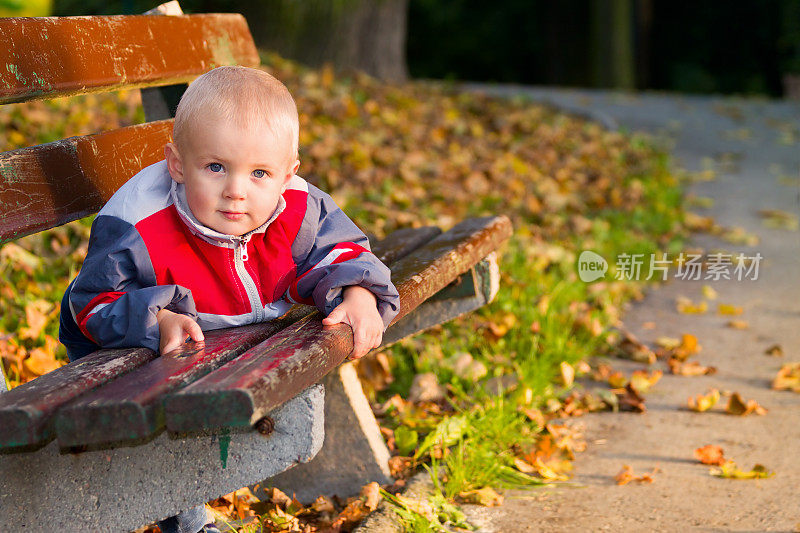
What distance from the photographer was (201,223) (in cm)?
188

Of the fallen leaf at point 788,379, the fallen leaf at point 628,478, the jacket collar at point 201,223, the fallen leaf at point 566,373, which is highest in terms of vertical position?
the jacket collar at point 201,223

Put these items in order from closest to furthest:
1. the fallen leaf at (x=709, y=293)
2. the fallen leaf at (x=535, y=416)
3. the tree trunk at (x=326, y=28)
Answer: the fallen leaf at (x=535, y=416), the fallen leaf at (x=709, y=293), the tree trunk at (x=326, y=28)

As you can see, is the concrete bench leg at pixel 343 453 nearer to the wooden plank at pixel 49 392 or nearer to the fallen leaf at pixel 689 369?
the wooden plank at pixel 49 392

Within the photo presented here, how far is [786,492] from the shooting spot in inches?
94.3

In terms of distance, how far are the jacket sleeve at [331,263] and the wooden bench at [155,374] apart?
5cm

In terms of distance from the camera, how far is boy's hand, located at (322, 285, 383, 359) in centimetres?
180

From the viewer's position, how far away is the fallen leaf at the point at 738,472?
248cm

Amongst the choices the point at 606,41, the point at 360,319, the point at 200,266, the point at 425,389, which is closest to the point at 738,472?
the point at 425,389

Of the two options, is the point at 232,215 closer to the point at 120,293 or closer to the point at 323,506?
the point at 120,293

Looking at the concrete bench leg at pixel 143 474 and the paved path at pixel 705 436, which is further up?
the concrete bench leg at pixel 143 474

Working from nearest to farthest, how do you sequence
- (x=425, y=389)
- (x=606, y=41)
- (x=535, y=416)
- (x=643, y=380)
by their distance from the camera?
(x=535, y=416) → (x=425, y=389) → (x=643, y=380) → (x=606, y=41)

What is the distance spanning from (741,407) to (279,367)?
1984 mm

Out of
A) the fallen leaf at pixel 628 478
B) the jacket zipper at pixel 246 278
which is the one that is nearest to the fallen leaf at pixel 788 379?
the fallen leaf at pixel 628 478

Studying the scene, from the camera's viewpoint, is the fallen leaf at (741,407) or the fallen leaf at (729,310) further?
the fallen leaf at (729,310)
